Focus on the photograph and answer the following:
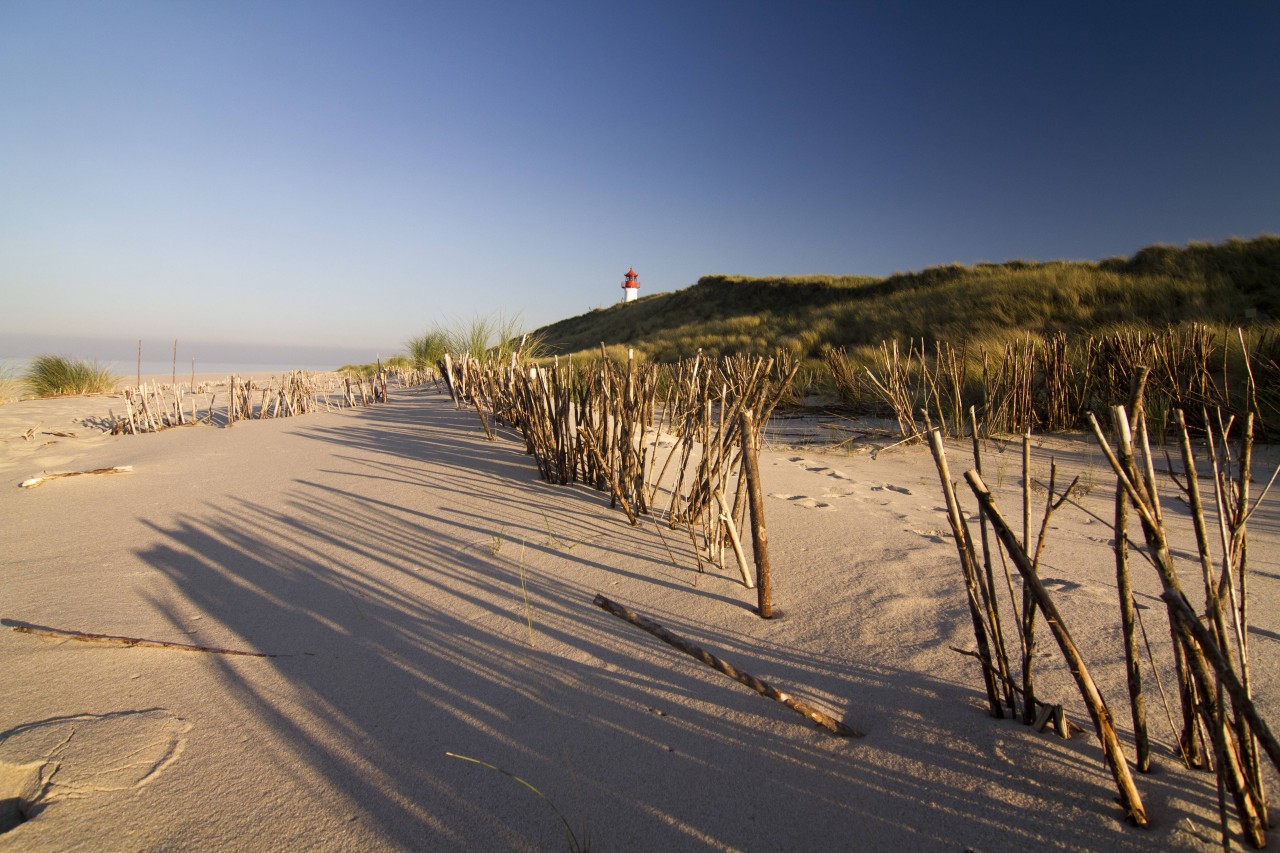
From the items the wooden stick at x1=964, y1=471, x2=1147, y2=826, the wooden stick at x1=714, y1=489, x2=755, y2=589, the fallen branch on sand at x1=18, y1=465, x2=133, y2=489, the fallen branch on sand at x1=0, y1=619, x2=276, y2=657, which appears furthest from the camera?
the fallen branch on sand at x1=18, y1=465, x2=133, y2=489

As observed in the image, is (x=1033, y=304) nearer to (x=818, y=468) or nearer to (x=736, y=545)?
(x=818, y=468)

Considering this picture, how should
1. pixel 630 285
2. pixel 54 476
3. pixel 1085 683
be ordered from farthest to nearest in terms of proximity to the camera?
pixel 630 285, pixel 54 476, pixel 1085 683

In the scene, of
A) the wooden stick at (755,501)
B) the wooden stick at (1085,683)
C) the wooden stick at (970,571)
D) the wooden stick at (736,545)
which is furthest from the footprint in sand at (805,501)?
the wooden stick at (1085,683)

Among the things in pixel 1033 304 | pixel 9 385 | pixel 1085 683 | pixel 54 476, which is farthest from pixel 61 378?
pixel 1033 304

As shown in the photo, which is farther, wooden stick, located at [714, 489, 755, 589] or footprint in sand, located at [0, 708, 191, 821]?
wooden stick, located at [714, 489, 755, 589]

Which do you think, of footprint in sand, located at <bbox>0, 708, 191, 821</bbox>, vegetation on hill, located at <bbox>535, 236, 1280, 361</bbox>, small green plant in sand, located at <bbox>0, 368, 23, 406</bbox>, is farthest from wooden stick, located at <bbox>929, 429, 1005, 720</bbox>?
small green plant in sand, located at <bbox>0, 368, 23, 406</bbox>

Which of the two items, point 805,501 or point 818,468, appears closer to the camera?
point 805,501

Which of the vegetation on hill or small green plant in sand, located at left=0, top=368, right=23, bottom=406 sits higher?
the vegetation on hill

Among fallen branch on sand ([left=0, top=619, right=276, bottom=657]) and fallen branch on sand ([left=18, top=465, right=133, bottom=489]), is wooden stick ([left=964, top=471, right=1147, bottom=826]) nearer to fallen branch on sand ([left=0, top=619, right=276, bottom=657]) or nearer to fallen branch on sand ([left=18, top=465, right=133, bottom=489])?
fallen branch on sand ([left=0, top=619, right=276, bottom=657])

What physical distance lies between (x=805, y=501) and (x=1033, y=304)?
1069 cm

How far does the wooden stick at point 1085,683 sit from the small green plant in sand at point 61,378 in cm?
1351

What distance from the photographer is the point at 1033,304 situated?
11211mm

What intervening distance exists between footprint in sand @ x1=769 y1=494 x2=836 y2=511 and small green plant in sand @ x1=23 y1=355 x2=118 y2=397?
40.4ft

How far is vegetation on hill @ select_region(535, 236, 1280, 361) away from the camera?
986cm
